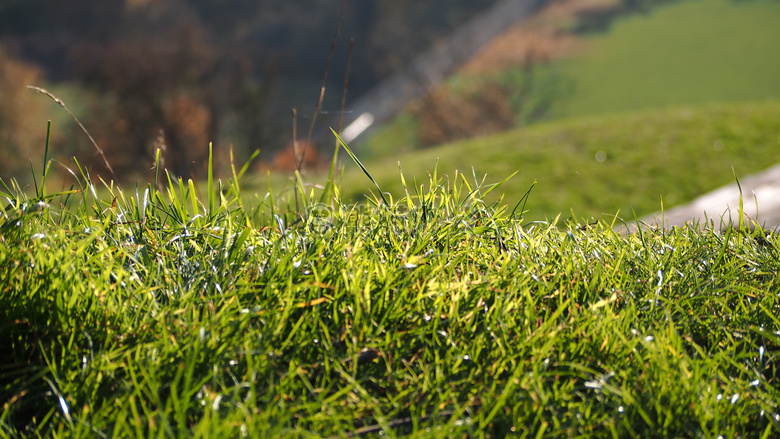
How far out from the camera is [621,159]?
1177cm

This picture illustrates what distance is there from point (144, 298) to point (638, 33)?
113 ft

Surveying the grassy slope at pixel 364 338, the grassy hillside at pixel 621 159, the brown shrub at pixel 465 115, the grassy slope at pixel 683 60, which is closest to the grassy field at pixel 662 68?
the grassy slope at pixel 683 60

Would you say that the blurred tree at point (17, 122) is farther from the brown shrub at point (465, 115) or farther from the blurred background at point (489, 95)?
the brown shrub at point (465, 115)

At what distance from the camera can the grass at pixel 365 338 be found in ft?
5.21

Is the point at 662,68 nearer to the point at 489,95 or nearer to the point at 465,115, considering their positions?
the point at 489,95

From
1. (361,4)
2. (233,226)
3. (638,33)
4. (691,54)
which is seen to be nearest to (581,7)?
(638,33)

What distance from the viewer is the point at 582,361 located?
177 centimetres

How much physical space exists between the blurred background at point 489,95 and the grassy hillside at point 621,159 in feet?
0.21

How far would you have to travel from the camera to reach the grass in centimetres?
159

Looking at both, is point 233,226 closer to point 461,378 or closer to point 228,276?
point 228,276

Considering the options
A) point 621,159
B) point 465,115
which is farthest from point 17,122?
point 621,159

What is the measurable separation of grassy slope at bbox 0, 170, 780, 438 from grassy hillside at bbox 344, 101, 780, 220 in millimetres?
7767

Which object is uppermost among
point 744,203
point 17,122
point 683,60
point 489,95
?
point 17,122

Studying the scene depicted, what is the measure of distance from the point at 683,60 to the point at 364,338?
30.1m
